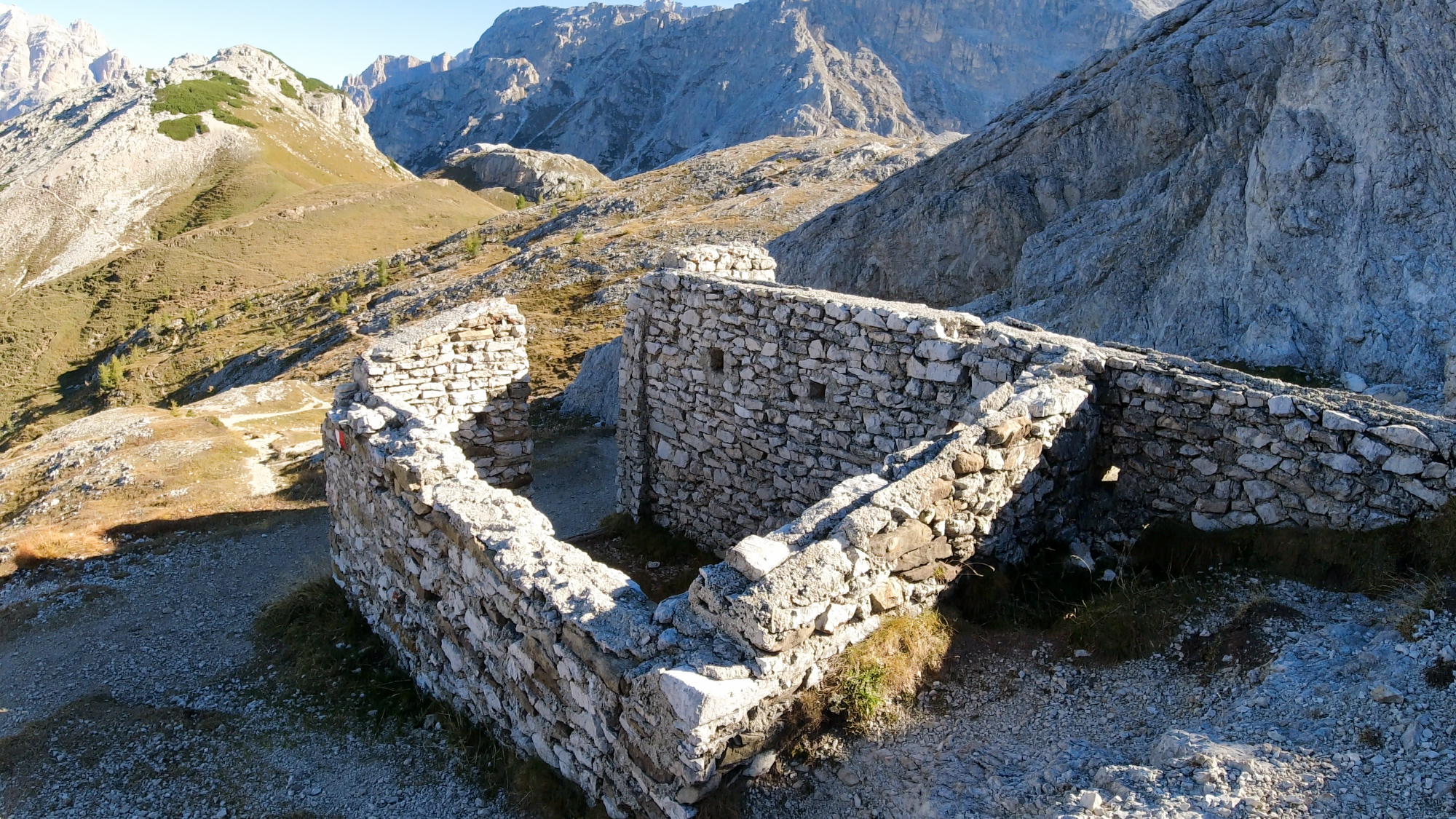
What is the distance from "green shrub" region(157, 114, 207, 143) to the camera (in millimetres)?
107312

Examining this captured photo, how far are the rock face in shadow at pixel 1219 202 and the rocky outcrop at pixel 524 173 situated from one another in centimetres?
8426

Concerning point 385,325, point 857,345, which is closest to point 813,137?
point 385,325

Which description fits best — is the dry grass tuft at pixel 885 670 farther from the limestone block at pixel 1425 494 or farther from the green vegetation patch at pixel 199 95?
the green vegetation patch at pixel 199 95

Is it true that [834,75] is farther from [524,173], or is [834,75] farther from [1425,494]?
[1425,494]

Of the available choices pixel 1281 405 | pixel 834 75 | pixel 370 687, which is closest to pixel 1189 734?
pixel 1281 405

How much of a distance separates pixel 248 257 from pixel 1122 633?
293 ft

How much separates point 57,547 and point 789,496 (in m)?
13.2

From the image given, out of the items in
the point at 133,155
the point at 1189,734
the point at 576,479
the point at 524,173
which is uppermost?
the point at 133,155

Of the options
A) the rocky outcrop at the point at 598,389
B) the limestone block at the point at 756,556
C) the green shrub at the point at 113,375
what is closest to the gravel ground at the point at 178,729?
the limestone block at the point at 756,556

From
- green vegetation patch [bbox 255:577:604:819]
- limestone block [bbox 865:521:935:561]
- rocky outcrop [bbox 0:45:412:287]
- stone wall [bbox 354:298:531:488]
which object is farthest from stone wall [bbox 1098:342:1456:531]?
rocky outcrop [bbox 0:45:412:287]

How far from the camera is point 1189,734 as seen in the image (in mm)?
5277

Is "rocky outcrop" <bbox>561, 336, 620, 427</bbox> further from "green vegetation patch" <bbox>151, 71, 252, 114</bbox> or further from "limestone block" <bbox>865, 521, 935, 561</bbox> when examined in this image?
"green vegetation patch" <bbox>151, 71, 252, 114</bbox>

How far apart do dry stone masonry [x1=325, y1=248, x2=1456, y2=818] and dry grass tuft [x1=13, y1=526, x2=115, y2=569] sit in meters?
6.64

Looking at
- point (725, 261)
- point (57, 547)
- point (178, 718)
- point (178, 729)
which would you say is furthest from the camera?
point (57, 547)
